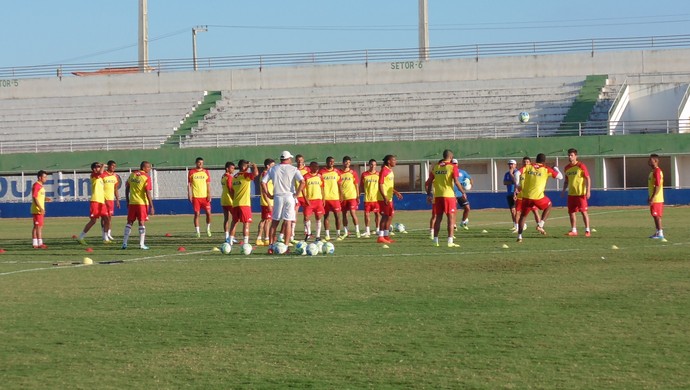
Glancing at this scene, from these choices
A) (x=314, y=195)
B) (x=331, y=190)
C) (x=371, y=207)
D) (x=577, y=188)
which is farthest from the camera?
(x=371, y=207)

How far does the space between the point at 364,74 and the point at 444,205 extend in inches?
1591

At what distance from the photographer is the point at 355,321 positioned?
11.5m

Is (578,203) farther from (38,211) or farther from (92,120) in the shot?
(92,120)

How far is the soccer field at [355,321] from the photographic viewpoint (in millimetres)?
8781

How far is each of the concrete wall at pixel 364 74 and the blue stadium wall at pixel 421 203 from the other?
11874mm

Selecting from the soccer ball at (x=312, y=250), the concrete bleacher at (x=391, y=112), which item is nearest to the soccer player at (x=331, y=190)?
the soccer ball at (x=312, y=250)

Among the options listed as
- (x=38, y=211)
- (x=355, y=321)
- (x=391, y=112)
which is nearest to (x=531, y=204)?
(x=38, y=211)

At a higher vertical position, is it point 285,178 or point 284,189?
point 285,178

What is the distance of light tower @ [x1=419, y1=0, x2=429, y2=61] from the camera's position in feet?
195

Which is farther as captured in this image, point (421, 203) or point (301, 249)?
point (421, 203)

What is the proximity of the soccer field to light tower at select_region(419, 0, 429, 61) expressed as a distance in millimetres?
40853

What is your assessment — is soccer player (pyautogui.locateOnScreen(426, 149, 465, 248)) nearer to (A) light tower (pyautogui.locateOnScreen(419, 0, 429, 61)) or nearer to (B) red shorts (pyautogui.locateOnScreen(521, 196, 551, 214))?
(B) red shorts (pyautogui.locateOnScreen(521, 196, 551, 214))

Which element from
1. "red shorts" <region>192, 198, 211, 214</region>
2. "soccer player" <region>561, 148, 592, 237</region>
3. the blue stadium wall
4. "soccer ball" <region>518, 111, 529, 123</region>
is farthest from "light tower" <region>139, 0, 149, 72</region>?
"soccer player" <region>561, 148, 592, 237</region>

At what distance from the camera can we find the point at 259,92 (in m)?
62.8
